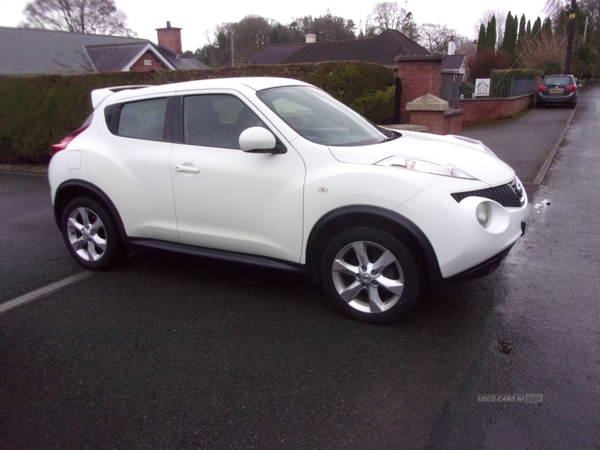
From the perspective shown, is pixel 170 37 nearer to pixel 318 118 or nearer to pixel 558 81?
pixel 558 81

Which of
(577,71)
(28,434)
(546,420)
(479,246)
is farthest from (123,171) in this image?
(577,71)

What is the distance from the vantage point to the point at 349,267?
383 cm

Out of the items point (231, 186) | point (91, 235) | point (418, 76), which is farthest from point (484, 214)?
point (418, 76)

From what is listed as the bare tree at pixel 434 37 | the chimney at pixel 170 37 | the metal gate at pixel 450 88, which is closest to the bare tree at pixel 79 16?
the chimney at pixel 170 37

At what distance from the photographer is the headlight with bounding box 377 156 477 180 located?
12.0ft

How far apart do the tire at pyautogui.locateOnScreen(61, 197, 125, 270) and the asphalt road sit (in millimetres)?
164

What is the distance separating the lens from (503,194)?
3838 mm

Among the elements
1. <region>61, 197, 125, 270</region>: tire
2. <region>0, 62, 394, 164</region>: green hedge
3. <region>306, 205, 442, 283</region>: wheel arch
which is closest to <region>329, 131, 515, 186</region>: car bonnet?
<region>306, 205, 442, 283</region>: wheel arch

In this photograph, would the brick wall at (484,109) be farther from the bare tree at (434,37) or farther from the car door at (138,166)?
the bare tree at (434,37)

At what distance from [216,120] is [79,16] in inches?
2587

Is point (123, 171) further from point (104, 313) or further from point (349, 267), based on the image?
point (349, 267)

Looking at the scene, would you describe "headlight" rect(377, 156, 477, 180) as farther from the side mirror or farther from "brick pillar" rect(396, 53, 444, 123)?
"brick pillar" rect(396, 53, 444, 123)

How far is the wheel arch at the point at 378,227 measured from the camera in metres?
3.55

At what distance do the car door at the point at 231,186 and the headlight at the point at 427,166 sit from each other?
661 millimetres
